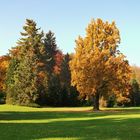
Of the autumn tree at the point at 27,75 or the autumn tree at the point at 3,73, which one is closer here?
the autumn tree at the point at 27,75

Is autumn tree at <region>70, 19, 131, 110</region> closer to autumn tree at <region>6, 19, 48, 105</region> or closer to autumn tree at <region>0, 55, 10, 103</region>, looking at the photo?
autumn tree at <region>6, 19, 48, 105</region>

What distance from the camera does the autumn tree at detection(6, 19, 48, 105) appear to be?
3140 inches

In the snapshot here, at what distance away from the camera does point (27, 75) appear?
8062cm

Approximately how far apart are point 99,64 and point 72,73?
4.38 metres

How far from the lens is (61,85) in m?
89.6

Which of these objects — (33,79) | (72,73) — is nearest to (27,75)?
(33,79)

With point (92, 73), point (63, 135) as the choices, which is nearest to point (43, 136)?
point (63, 135)

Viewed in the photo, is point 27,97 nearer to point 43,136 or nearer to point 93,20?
point 93,20

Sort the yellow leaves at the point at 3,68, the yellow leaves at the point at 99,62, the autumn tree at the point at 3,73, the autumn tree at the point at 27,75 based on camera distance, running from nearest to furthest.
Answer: the yellow leaves at the point at 99,62, the autumn tree at the point at 27,75, the autumn tree at the point at 3,73, the yellow leaves at the point at 3,68

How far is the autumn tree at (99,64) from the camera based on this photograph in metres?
63.3

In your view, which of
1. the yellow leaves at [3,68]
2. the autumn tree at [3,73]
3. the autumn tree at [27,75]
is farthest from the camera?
the yellow leaves at [3,68]

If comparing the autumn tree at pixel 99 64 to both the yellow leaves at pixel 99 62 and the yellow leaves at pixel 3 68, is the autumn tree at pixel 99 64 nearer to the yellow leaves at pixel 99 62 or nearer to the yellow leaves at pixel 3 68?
the yellow leaves at pixel 99 62

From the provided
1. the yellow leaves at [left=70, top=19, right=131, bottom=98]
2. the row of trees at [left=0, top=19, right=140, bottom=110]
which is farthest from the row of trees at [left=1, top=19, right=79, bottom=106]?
the yellow leaves at [left=70, top=19, right=131, bottom=98]

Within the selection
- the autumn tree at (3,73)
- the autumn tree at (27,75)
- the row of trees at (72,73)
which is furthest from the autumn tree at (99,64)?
the autumn tree at (3,73)
